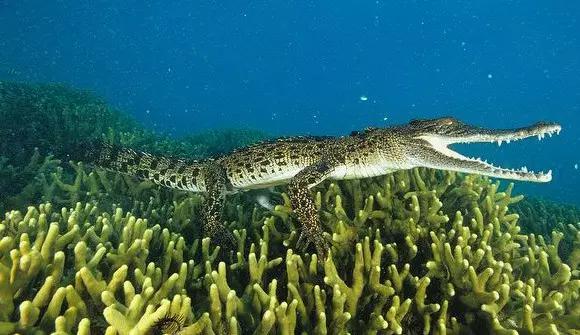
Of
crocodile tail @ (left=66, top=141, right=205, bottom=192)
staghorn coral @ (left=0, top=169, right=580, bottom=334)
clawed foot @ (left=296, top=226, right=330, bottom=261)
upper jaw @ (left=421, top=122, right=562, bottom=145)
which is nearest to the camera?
staghorn coral @ (left=0, top=169, right=580, bottom=334)

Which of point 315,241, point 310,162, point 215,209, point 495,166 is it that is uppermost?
point 310,162

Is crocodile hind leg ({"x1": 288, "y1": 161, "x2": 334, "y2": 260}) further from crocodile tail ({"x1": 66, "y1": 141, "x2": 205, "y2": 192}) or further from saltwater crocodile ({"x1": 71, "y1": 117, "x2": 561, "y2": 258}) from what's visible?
crocodile tail ({"x1": 66, "y1": 141, "x2": 205, "y2": 192})

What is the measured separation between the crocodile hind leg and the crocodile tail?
2068 millimetres

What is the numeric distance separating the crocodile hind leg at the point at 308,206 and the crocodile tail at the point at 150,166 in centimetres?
207

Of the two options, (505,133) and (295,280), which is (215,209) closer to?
(295,280)

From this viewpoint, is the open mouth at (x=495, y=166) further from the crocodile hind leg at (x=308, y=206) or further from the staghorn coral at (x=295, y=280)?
the crocodile hind leg at (x=308, y=206)

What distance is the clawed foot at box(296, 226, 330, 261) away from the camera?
3805mm

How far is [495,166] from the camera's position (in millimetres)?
4191

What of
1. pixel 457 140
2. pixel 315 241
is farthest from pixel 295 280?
pixel 457 140

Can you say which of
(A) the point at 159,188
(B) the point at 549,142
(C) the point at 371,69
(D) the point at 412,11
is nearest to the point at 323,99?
(C) the point at 371,69

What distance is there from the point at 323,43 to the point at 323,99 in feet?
165

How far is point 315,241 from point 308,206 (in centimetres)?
49

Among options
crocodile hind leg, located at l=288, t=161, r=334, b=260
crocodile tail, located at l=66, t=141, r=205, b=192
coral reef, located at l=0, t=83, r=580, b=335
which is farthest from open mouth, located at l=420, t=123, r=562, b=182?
crocodile tail, located at l=66, t=141, r=205, b=192

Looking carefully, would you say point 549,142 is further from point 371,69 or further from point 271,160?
point 371,69
